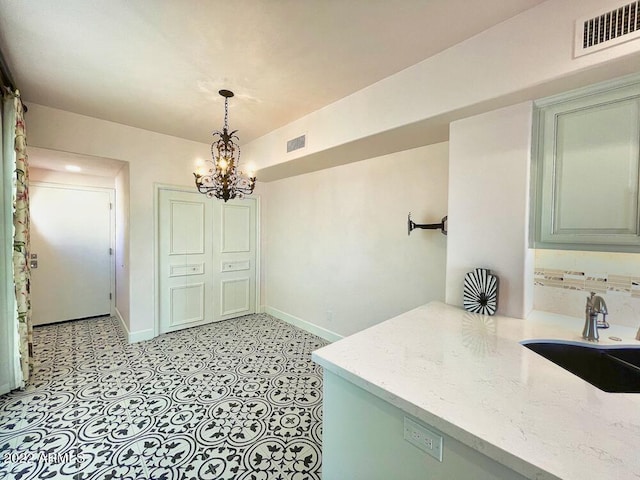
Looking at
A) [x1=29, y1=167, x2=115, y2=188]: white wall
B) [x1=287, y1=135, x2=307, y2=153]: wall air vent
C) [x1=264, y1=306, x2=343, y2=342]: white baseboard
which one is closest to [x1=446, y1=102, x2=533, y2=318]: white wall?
[x1=287, y1=135, x2=307, y2=153]: wall air vent

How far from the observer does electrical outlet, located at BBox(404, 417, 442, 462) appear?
86 cm

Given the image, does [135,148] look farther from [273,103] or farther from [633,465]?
[633,465]

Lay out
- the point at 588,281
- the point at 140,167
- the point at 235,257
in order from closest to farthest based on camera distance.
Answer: the point at 588,281 → the point at 140,167 → the point at 235,257

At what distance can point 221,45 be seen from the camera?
1897 millimetres

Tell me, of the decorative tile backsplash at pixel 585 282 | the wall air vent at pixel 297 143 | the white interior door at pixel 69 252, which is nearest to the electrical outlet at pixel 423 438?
the decorative tile backsplash at pixel 585 282

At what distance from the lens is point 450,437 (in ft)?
2.73

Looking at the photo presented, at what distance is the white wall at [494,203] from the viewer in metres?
1.74

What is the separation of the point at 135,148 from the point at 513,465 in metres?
4.37

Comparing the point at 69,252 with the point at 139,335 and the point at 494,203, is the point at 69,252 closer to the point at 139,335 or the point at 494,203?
the point at 139,335

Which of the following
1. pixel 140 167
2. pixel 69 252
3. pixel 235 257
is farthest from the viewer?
pixel 235 257

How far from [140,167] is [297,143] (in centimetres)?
213

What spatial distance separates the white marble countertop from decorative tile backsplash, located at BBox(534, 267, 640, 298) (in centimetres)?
23

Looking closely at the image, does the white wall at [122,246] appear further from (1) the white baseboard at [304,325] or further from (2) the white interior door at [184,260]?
(1) the white baseboard at [304,325]

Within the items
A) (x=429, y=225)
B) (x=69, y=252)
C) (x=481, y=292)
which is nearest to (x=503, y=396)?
(x=481, y=292)
